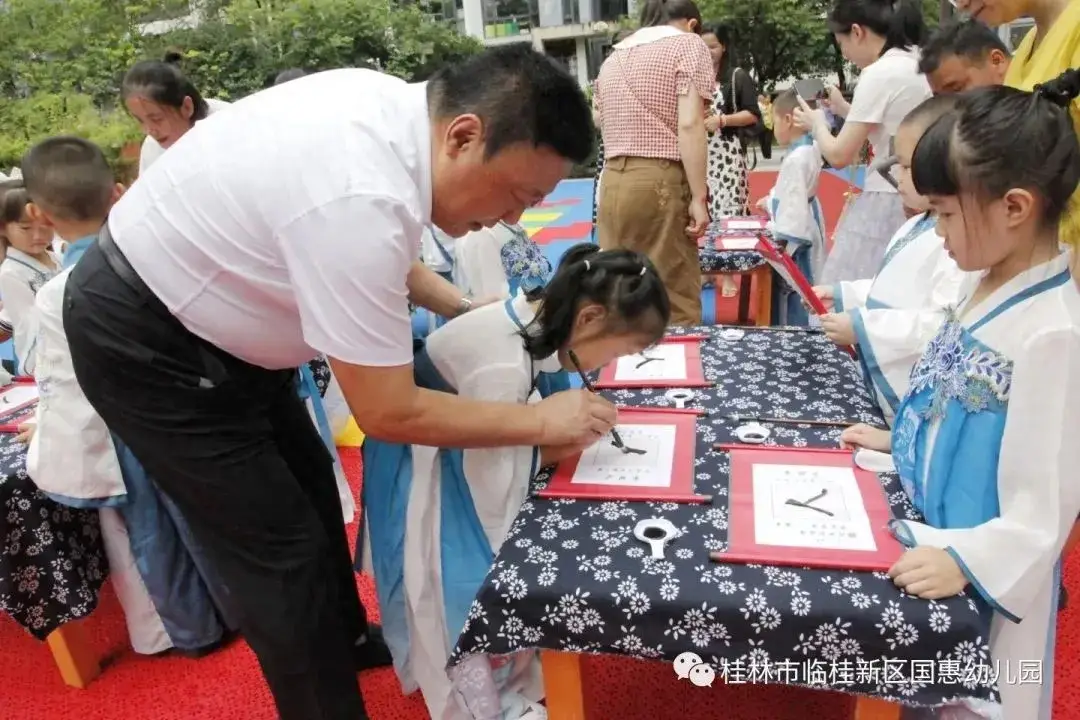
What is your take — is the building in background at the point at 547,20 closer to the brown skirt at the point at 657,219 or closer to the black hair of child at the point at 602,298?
the brown skirt at the point at 657,219

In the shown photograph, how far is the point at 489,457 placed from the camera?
121 centimetres

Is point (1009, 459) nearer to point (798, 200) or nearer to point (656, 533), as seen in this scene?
point (656, 533)

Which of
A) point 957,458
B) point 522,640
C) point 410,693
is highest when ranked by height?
point 957,458

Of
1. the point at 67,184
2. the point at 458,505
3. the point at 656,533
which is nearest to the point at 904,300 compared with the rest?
the point at 656,533

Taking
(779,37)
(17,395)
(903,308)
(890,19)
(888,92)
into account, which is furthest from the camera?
(779,37)

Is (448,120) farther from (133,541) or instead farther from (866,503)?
(133,541)

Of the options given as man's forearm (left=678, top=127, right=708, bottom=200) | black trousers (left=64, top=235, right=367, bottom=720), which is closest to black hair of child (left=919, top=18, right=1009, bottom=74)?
man's forearm (left=678, top=127, right=708, bottom=200)

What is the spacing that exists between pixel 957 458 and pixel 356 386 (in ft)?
2.45

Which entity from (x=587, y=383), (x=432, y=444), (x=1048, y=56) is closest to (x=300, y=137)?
(x=432, y=444)

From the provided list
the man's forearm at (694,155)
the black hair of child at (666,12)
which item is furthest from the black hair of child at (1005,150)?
the black hair of child at (666,12)

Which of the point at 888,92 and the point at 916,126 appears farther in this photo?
the point at 888,92

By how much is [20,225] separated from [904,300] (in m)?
2.24

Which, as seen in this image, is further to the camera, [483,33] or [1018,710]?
[483,33]

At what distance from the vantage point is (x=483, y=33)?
51.4 feet
